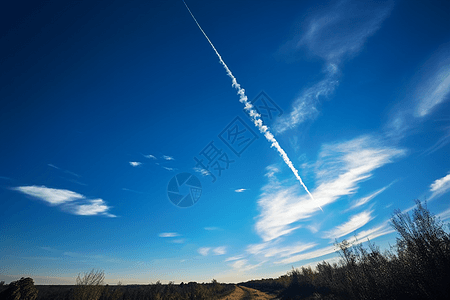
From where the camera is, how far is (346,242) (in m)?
28.2

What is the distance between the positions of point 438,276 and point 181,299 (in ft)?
86.3

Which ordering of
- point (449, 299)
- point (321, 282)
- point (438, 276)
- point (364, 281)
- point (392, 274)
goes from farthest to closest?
1. point (321, 282)
2. point (364, 281)
3. point (392, 274)
4. point (438, 276)
5. point (449, 299)

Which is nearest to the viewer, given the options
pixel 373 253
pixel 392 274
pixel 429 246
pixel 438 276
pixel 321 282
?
pixel 438 276

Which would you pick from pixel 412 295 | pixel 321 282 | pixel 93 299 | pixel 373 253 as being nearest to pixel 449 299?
pixel 412 295

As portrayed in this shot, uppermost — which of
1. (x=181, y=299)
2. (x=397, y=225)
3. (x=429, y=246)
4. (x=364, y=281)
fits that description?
(x=397, y=225)

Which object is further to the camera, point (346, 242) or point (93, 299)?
point (346, 242)

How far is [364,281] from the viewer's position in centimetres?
1675

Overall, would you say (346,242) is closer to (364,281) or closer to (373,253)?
(373,253)

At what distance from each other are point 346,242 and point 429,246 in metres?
17.1

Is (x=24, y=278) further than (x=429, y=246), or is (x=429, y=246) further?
(x=24, y=278)

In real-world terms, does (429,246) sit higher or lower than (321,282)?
higher

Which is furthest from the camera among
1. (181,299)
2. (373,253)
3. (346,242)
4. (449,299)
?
(346,242)

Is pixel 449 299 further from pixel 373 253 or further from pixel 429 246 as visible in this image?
pixel 373 253

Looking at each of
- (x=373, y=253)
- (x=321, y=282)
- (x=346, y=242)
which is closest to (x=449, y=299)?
(x=373, y=253)
